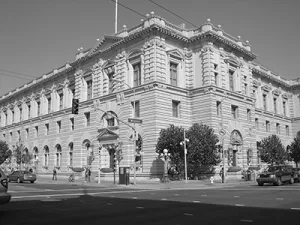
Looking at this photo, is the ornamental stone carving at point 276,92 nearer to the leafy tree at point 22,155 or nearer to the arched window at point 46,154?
the arched window at point 46,154

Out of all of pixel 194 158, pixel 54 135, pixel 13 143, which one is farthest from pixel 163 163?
pixel 13 143

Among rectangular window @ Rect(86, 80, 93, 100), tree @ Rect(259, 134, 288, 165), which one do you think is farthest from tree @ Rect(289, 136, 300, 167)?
rectangular window @ Rect(86, 80, 93, 100)

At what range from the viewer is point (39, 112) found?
67625mm

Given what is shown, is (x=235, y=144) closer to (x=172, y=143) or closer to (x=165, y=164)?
(x=172, y=143)

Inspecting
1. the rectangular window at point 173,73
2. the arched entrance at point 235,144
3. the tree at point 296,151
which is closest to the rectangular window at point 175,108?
the rectangular window at point 173,73

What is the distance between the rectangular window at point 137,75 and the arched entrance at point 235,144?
48.3 feet

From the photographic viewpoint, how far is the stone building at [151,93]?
139 ft

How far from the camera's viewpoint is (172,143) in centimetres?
3831

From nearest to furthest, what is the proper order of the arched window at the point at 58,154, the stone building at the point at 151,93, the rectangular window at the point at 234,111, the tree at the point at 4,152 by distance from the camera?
1. the stone building at the point at 151,93
2. the rectangular window at the point at 234,111
3. the arched window at the point at 58,154
4. the tree at the point at 4,152

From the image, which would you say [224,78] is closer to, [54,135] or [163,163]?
[163,163]

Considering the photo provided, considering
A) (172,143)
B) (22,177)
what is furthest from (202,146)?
(22,177)

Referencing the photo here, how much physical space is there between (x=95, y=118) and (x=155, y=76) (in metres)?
13.1

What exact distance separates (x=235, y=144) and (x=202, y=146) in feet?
35.5

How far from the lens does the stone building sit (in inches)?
1668
